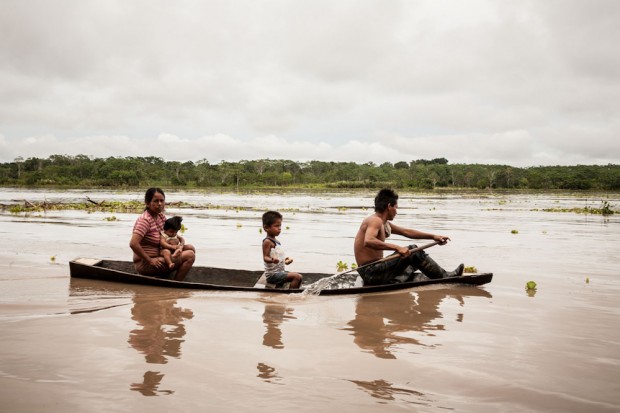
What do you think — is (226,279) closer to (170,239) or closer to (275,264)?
(170,239)

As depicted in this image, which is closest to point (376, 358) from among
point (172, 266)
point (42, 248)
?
point (172, 266)

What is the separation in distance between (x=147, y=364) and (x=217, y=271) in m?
4.82

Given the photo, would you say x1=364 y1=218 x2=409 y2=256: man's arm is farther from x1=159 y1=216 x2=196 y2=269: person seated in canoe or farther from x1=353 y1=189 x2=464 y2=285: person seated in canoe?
x1=159 y1=216 x2=196 y2=269: person seated in canoe

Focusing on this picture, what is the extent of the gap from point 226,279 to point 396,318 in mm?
3903

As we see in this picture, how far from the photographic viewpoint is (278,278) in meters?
8.04

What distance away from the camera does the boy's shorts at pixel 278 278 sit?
8.00m

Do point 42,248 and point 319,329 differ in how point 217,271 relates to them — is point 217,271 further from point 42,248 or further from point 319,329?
point 42,248

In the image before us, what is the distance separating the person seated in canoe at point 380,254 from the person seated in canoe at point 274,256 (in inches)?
44.7

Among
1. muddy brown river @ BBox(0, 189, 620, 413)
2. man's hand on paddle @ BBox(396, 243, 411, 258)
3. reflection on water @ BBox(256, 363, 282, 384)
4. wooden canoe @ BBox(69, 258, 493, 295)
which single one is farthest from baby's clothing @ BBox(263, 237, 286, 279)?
reflection on water @ BBox(256, 363, 282, 384)

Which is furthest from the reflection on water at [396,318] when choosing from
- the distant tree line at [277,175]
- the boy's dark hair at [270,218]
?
the distant tree line at [277,175]

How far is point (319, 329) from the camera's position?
598 centimetres

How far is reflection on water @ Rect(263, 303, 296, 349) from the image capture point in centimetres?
543

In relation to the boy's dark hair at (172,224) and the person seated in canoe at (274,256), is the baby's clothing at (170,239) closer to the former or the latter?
the boy's dark hair at (172,224)

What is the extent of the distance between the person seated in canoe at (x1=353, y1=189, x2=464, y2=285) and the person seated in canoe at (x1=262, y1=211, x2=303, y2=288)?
113cm
